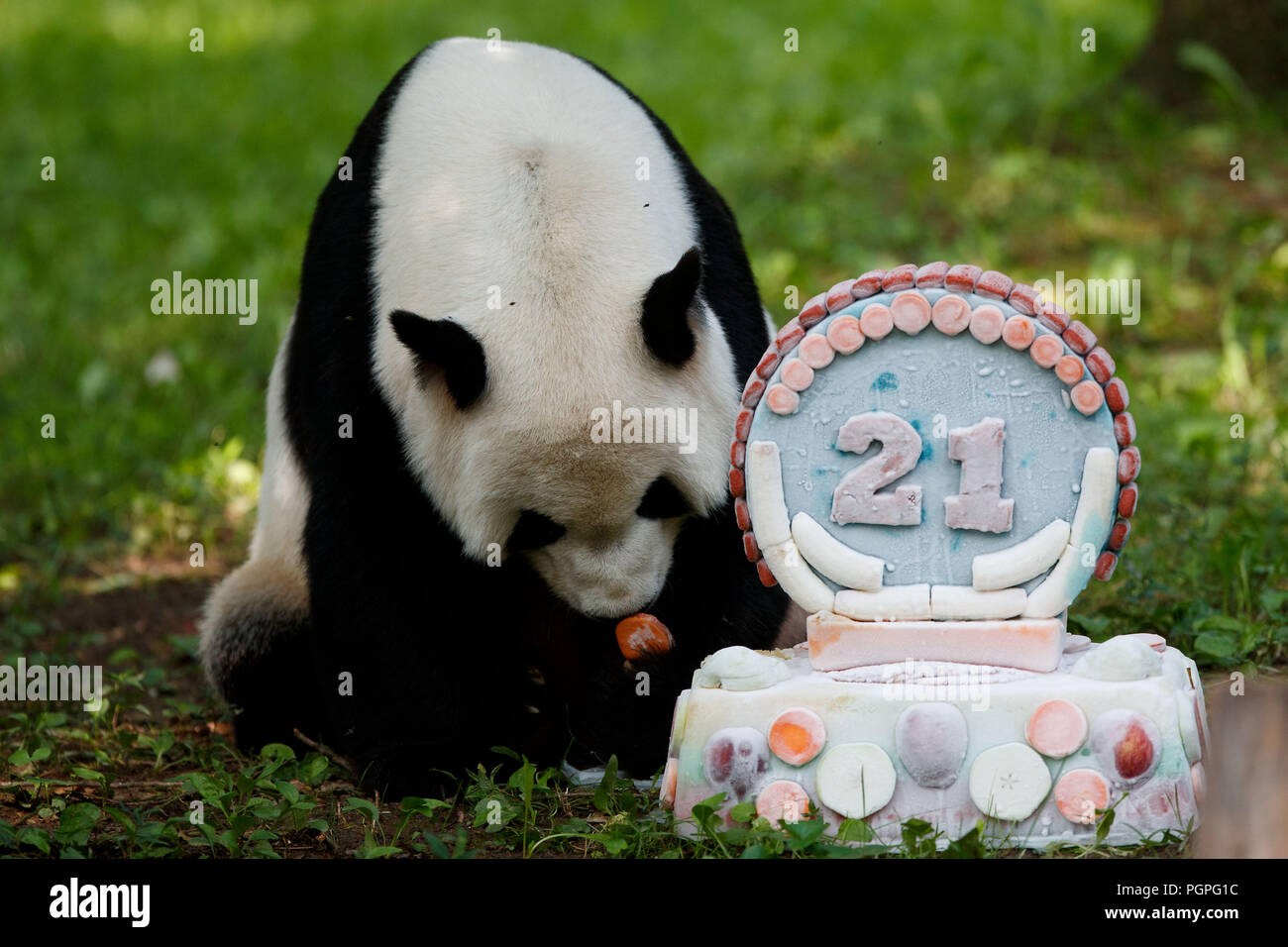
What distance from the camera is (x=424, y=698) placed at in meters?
4.64

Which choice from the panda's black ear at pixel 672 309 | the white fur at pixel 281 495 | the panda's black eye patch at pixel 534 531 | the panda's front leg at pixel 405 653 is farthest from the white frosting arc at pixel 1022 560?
the white fur at pixel 281 495

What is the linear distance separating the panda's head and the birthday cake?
0.33 metres

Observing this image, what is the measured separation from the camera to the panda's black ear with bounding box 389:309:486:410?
3.92 meters

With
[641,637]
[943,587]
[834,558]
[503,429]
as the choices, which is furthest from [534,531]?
[943,587]

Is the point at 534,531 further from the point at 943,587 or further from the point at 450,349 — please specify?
the point at 943,587

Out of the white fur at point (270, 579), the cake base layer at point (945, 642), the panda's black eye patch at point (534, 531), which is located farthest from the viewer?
the white fur at point (270, 579)

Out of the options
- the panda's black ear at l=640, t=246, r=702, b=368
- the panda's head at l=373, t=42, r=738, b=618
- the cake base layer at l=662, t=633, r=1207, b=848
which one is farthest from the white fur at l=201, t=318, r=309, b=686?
the cake base layer at l=662, t=633, r=1207, b=848

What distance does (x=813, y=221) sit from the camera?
30.1 ft

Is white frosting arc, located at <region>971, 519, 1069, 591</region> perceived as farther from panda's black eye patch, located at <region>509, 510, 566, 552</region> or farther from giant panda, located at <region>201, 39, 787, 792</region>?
panda's black eye patch, located at <region>509, 510, 566, 552</region>

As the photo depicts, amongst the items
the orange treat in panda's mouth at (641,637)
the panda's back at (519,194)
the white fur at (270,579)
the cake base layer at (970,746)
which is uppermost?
the panda's back at (519,194)

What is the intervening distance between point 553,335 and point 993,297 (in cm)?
111

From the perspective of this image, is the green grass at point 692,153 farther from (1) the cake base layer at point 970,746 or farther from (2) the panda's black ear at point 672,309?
(2) the panda's black ear at point 672,309

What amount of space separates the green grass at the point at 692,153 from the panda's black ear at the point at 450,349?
1077 millimetres

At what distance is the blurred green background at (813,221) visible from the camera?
21.4 feet
